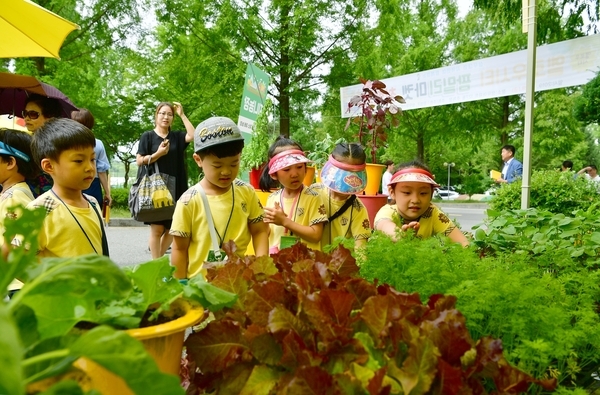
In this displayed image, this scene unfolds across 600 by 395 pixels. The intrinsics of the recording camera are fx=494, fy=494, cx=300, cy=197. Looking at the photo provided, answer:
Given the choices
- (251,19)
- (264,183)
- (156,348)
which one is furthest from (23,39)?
(251,19)

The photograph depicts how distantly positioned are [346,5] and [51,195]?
12.5m

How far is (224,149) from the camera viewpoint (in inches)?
94.5

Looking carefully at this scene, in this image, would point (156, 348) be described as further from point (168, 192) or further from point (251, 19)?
point (251, 19)

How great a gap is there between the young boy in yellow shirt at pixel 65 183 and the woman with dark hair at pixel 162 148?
102 inches

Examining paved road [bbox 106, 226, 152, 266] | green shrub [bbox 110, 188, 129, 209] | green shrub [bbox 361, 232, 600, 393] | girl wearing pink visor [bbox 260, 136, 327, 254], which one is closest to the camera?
green shrub [bbox 361, 232, 600, 393]

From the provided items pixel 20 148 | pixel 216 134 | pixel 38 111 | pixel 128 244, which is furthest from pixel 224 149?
pixel 128 244

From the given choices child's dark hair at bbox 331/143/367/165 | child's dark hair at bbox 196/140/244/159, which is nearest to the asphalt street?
child's dark hair at bbox 331/143/367/165

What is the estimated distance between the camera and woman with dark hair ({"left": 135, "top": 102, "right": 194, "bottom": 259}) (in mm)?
4938

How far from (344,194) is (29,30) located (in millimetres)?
3548

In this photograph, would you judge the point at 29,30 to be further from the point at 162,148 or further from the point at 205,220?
the point at 205,220

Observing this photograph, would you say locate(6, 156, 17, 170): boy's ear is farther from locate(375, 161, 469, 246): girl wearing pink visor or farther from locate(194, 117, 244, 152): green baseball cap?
locate(375, 161, 469, 246): girl wearing pink visor

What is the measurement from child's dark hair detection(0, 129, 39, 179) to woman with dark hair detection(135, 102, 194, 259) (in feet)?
5.83

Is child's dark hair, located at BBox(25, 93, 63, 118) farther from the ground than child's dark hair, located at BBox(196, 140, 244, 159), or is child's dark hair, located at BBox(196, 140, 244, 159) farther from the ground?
child's dark hair, located at BBox(25, 93, 63, 118)

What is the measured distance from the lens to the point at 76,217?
2287mm
